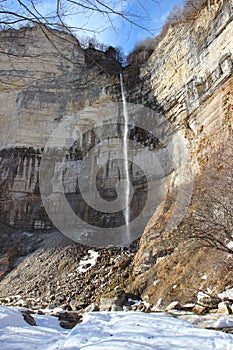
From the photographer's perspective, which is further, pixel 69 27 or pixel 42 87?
pixel 42 87

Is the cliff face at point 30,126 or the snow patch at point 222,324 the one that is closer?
the snow patch at point 222,324

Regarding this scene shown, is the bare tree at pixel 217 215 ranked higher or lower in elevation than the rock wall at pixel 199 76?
lower

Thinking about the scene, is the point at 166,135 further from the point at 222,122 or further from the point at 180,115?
the point at 222,122

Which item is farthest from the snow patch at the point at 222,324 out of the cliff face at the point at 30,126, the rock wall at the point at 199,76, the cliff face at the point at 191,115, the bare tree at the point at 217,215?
the cliff face at the point at 30,126

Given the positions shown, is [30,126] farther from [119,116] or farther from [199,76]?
[199,76]

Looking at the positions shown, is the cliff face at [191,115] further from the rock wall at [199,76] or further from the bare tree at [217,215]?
the bare tree at [217,215]

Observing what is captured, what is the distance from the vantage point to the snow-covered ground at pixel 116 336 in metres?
3.14

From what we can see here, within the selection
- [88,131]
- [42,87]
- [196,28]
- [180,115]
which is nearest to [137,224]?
[180,115]

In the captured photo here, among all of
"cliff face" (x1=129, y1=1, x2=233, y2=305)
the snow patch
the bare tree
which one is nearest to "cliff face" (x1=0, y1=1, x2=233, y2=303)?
"cliff face" (x1=129, y1=1, x2=233, y2=305)

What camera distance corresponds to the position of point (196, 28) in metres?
19.1

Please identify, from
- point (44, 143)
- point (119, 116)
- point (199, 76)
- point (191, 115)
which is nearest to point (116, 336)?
point (191, 115)

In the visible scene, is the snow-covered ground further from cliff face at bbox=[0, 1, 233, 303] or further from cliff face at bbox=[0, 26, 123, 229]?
cliff face at bbox=[0, 26, 123, 229]

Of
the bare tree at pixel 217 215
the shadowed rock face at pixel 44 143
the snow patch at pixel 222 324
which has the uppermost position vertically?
the shadowed rock face at pixel 44 143

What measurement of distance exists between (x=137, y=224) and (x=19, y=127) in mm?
14262
